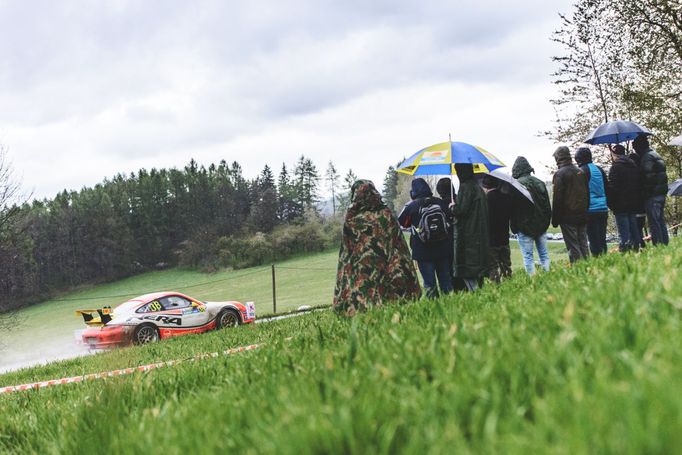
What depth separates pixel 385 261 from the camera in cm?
665

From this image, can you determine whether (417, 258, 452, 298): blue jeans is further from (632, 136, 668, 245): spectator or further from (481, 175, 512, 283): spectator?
(632, 136, 668, 245): spectator

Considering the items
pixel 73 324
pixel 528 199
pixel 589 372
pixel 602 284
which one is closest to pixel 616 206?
pixel 528 199

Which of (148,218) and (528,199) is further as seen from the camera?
(148,218)

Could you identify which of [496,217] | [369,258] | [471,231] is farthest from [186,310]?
[471,231]

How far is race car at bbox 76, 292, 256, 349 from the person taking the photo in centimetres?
1491

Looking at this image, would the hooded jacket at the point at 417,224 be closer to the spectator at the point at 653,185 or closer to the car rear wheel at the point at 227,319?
the spectator at the point at 653,185

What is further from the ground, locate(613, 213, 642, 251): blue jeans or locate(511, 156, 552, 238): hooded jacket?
locate(511, 156, 552, 238): hooded jacket

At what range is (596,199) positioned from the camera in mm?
8461

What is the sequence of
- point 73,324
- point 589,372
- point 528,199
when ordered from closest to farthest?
point 589,372 → point 528,199 → point 73,324

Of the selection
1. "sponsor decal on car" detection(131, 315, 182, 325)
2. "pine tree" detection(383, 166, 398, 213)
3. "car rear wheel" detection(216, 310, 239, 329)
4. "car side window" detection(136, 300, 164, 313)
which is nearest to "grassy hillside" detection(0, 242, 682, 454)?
"sponsor decal on car" detection(131, 315, 182, 325)

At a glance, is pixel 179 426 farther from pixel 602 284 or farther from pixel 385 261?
pixel 385 261

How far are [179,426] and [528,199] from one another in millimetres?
7525

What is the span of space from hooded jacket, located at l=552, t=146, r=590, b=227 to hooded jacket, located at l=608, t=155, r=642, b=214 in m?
0.75

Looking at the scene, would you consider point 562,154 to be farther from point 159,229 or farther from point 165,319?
point 159,229
